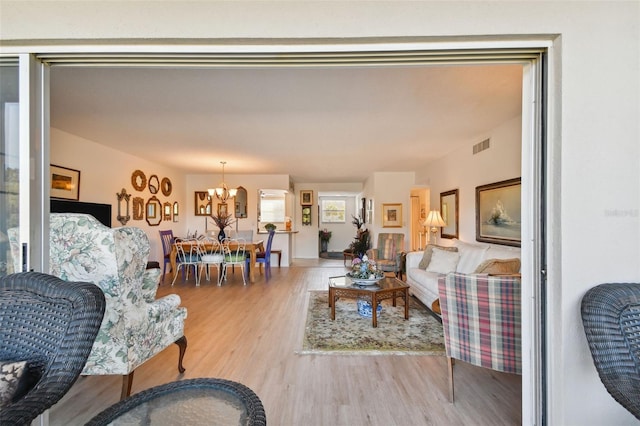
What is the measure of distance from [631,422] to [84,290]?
2.48 meters

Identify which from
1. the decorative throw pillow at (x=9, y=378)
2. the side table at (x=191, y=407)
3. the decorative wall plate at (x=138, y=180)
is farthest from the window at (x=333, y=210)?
the decorative throw pillow at (x=9, y=378)

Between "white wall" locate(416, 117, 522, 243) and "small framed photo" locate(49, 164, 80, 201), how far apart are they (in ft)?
18.5

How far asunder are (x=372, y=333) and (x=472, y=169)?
287 cm

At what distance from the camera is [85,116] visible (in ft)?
11.3

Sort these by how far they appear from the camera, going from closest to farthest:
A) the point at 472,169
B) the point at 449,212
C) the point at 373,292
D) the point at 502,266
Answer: the point at 502,266 < the point at 373,292 < the point at 472,169 < the point at 449,212

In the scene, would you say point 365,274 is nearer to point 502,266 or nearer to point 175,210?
point 502,266

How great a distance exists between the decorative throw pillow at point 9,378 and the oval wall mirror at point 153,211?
210 inches

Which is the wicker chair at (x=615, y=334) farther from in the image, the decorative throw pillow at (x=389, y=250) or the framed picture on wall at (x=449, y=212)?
the decorative throw pillow at (x=389, y=250)

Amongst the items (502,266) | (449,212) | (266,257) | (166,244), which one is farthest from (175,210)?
(502,266)

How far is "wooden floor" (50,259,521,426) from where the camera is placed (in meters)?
1.94

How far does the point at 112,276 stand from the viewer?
187 cm

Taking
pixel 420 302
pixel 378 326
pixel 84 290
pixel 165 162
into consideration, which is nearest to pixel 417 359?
pixel 378 326

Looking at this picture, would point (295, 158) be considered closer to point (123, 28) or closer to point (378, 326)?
point (378, 326)

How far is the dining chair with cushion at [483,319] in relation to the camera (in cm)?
188
